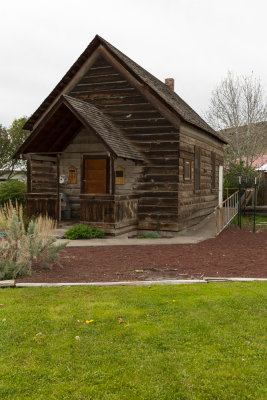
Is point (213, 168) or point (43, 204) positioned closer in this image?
point (43, 204)

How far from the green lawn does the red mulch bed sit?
48.6 inches

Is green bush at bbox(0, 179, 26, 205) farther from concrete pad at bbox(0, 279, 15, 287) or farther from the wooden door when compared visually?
concrete pad at bbox(0, 279, 15, 287)

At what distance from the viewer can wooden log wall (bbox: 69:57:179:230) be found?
46.7 feet

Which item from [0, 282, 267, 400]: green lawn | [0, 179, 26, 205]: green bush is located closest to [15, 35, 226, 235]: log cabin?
[0, 179, 26, 205]: green bush

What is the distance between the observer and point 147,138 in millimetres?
14477

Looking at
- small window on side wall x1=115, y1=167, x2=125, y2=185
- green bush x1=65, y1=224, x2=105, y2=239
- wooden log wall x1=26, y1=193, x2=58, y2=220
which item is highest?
small window on side wall x1=115, y1=167, x2=125, y2=185

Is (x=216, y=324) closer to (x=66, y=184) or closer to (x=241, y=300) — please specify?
(x=241, y=300)

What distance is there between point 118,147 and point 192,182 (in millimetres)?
4583

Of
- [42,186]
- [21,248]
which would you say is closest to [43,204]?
[42,186]

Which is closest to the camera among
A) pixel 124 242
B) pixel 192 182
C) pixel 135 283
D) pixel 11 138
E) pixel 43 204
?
pixel 135 283

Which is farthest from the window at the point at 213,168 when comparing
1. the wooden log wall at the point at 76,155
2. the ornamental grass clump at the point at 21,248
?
the ornamental grass clump at the point at 21,248

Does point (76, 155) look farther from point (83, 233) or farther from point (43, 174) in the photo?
point (83, 233)

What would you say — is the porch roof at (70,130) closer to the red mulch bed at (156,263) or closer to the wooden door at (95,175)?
the wooden door at (95,175)

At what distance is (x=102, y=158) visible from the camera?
1457 centimetres
